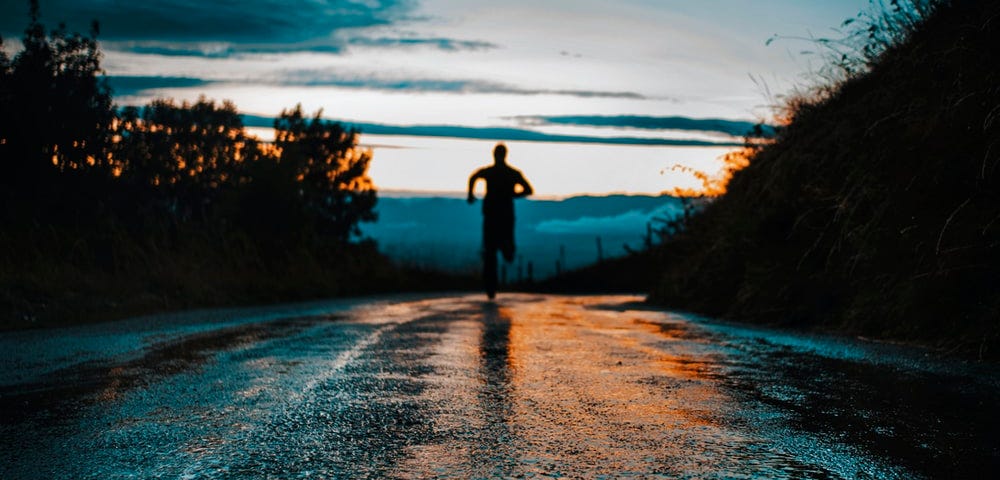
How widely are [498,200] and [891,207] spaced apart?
22.5ft

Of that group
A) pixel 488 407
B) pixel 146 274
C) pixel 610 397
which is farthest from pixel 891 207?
pixel 146 274

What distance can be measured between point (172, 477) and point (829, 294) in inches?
304

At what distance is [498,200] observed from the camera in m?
14.5

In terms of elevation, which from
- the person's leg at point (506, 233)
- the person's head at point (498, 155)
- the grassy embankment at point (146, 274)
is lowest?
the grassy embankment at point (146, 274)

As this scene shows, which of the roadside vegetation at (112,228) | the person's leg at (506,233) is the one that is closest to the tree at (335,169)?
the roadside vegetation at (112,228)

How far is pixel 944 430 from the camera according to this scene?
4.20 metres

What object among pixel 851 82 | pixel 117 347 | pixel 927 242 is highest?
pixel 851 82

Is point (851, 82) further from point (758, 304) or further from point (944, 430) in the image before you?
point (944, 430)

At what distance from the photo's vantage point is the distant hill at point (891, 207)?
7.42 m

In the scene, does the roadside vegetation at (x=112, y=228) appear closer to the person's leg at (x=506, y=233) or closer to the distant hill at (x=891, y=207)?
the person's leg at (x=506, y=233)

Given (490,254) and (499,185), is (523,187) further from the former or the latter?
A: (490,254)

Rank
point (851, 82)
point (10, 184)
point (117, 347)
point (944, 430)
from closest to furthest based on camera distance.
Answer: point (944, 430)
point (117, 347)
point (851, 82)
point (10, 184)

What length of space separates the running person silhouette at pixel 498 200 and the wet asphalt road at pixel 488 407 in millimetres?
5943

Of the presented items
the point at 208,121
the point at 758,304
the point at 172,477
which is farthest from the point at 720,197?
the point at 208,121
